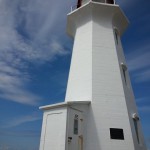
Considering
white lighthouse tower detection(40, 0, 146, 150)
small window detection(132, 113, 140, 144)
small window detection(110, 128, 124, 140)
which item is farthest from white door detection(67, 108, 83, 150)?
small window detection(132, 113, 140, 144)

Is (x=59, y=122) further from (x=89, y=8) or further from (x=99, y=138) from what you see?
(x=89, y=8)

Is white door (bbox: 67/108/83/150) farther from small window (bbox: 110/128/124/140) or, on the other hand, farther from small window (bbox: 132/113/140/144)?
small window (bbox: 132/113/140/144)

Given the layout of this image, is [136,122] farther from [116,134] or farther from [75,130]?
[75,130]

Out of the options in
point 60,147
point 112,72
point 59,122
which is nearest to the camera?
point 60,147

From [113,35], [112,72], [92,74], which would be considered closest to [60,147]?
[92,74]

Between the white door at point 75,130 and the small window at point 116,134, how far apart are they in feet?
4.89

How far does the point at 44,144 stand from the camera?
890 cm

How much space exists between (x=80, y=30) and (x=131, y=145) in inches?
308

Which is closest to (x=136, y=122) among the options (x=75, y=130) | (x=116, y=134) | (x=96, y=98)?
(x=116, y=134)

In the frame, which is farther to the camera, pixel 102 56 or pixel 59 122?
pixel 102 56

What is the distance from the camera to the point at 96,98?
10.1 metres

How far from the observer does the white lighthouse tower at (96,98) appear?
8969mm

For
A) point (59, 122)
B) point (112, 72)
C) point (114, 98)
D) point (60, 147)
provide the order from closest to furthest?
point (60, 147), point (59, 122), point (114, 98), point (112, 72)

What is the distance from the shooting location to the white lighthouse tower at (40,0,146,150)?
897 cm
